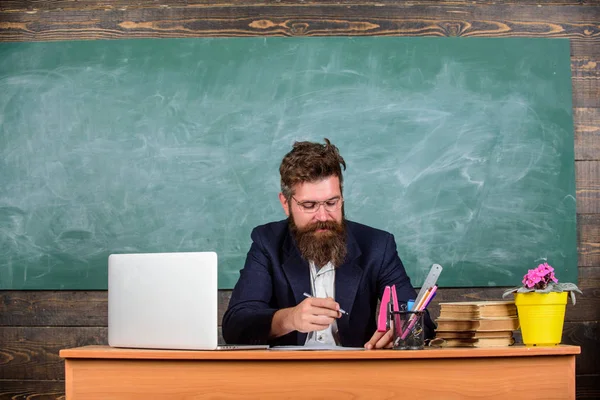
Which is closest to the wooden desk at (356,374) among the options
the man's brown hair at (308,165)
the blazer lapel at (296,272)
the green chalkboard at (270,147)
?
the blazer lapel at (296,272)

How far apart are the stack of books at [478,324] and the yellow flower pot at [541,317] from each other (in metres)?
0.04

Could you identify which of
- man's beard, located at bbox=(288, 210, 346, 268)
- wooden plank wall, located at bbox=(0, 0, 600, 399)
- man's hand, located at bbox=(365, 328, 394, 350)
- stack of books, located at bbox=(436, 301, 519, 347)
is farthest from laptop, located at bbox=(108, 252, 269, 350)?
wooden plank wall, located at bbox=(0, 0, 600, 399)

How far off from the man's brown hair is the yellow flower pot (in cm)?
77

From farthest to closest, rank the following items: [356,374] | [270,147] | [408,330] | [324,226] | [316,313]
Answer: [270,147] → [324,226] → [316,313] → [408,330] → [356,374]

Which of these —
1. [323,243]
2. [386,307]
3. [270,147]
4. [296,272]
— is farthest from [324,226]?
[270,147]

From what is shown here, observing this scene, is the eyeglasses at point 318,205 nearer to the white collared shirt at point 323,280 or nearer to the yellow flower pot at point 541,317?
the white collared shirt at point 323,280

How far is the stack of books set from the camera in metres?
1.98

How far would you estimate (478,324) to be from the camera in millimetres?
1972

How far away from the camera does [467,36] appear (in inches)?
144

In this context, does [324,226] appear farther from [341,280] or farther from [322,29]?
[322,29]

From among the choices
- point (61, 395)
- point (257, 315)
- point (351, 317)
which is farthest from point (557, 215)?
point (61, 395)

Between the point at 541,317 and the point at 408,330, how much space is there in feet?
1.21

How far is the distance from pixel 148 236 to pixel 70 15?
3.74 ft

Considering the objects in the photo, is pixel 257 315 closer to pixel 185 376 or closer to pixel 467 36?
pixel 185 376
